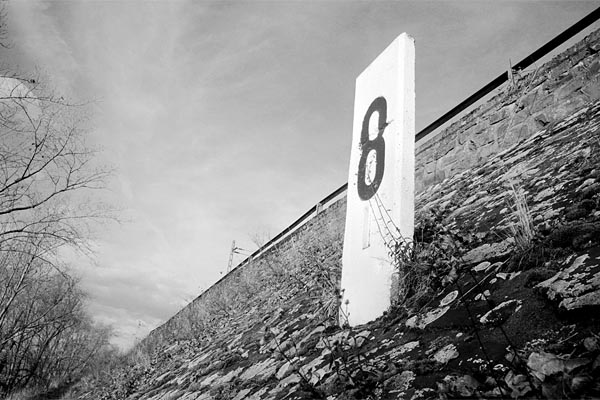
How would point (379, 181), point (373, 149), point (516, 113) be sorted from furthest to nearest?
point (516, 113) < point (373, 149) < point (379, 181)

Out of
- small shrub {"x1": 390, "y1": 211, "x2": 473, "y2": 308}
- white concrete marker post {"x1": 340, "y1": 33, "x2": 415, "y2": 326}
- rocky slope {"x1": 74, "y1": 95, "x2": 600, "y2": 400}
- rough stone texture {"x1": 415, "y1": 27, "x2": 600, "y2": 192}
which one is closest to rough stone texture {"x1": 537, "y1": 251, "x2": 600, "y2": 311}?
rocky slope {"x1": 74, "y1": 95, "x2": 600, "y2": 400}

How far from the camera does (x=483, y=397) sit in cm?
120

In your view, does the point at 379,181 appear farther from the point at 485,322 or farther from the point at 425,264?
the point at 485,322

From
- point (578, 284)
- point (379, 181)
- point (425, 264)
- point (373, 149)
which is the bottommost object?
point (578, 284)

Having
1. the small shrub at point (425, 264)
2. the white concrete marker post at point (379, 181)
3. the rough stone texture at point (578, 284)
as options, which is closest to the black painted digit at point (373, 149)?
the white concrete marker post at point (379, 181)

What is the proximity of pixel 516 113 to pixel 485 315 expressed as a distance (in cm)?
435

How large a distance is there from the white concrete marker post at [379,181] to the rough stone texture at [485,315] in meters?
0.33

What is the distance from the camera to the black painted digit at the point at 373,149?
323cm

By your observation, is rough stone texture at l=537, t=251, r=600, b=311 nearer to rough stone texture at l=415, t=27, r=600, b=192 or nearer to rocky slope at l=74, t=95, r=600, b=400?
rocky slope at l=74, t=95, r=600, b=400

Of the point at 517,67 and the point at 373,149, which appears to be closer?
the point at 373,149

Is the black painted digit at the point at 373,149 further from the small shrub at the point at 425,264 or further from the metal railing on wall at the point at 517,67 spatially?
the metal railing on wall at the point at 517,67

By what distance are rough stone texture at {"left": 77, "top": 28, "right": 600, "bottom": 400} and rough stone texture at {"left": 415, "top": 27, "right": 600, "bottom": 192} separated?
20 mm

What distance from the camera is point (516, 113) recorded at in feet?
17.1

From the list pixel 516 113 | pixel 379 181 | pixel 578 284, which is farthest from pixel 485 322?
pixel 516 113
